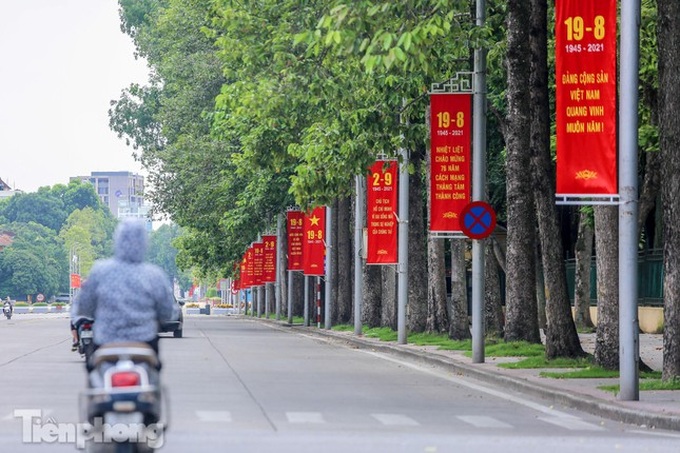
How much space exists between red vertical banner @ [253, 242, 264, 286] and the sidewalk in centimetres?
5003

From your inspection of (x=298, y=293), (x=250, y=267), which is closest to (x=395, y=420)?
→ (x=298, y=293)

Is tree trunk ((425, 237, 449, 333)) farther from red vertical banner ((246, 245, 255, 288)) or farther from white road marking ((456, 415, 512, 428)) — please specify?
red vertical banner ((246, 245, 255, 288))

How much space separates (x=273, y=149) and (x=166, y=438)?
21671 millimetres

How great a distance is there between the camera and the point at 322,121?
35938 millimetres

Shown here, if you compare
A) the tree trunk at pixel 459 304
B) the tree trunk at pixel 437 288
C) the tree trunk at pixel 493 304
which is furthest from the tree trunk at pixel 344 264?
the tree trunk at pixel 459 304

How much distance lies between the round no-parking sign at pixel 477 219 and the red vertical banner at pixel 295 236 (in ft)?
110

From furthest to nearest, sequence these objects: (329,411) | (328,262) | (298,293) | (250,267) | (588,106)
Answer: (250,267) → (298,293) → (328,262) → (588,106) → (329,411)

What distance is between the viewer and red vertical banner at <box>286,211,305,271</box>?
63156 mm

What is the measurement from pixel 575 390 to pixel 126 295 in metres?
11.1

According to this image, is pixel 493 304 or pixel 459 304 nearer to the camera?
pixel 459 304

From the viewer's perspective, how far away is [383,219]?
41750mm

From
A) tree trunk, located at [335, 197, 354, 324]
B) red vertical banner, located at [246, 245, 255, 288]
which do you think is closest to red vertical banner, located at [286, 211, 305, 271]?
tree trunk, located at [335, 197, 354, 324]

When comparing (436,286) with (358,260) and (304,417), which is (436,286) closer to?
(358,260)

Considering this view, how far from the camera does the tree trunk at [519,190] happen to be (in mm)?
30312
